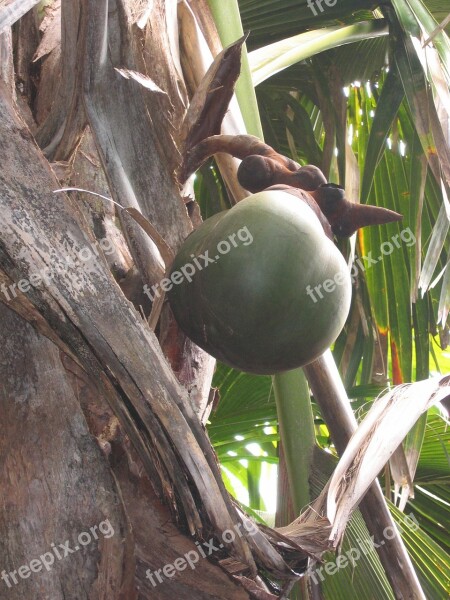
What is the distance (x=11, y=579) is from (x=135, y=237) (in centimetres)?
31

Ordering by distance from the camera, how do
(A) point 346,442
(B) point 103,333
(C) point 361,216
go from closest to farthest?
1. (B) point 103,333
2. (C) point 361,216
3. (A) point 346,442

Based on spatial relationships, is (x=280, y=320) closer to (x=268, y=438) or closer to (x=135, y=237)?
(x=135, y=237)

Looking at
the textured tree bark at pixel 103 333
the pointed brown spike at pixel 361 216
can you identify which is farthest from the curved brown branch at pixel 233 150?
the textured tree bark at pixel 103 333

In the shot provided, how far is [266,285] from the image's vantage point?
58 cm

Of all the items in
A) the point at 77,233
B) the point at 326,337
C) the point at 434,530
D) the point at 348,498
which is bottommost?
the point at 434,530

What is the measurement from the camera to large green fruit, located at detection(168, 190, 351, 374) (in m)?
0.58

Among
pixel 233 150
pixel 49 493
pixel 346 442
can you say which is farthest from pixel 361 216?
pixel 49 493

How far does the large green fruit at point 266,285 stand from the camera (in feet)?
1.92

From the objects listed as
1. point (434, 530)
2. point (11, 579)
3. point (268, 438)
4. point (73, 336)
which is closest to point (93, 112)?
point (73, 336)

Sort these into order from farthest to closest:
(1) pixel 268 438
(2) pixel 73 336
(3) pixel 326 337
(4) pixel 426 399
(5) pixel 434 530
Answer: (1) pixel 268 438, (5) pixel 434 530, (4) pixel 426 399, (3) pixel 326 337, (2) pixel 73 336

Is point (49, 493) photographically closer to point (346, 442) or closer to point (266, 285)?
point (266, 285)

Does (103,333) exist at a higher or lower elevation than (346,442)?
higher

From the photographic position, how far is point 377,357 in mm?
1451

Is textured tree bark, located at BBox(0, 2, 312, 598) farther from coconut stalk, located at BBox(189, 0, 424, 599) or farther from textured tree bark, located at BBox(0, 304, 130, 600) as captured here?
coconut stalk, located at BBox(189, 0, 424, 599)
